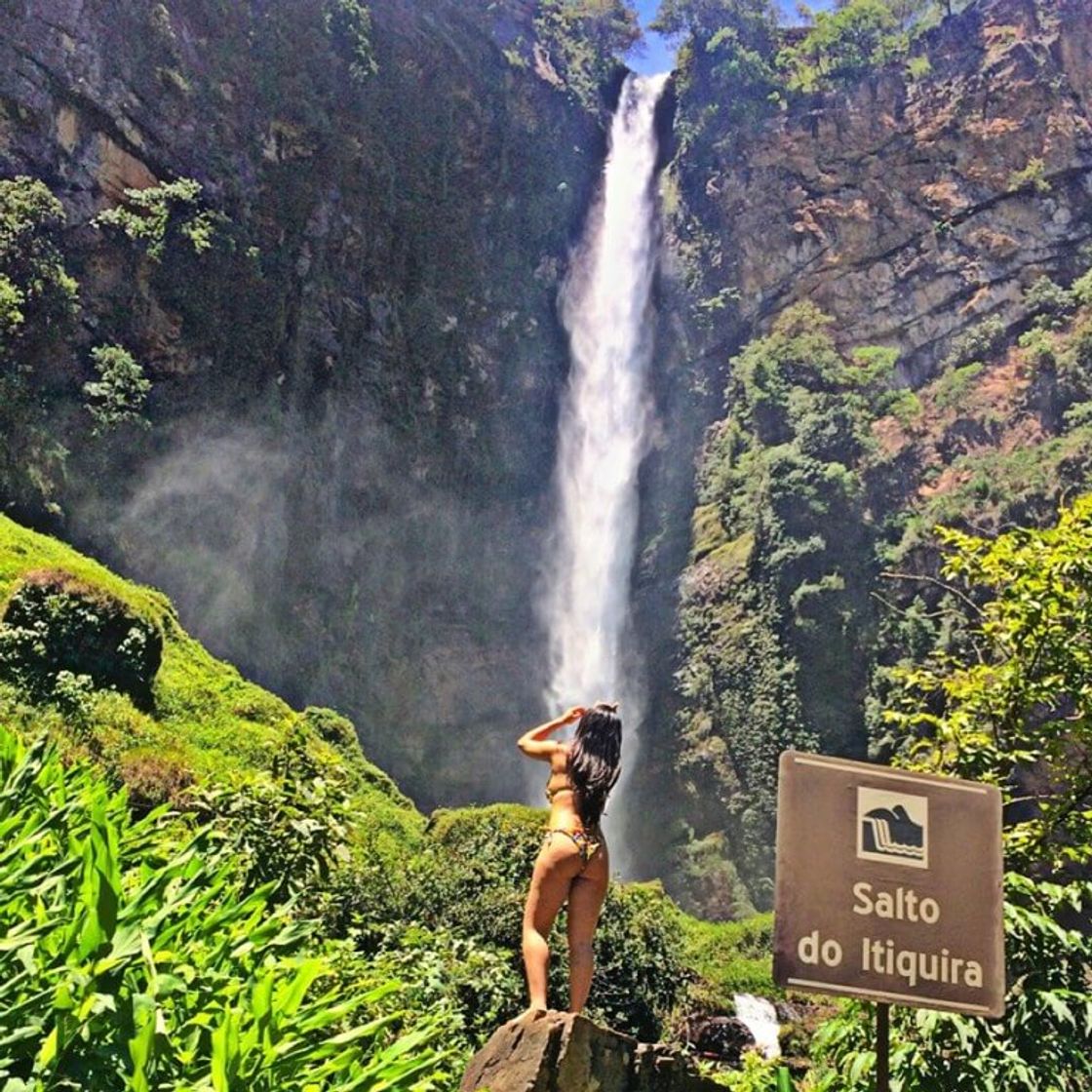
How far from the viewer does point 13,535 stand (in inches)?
650

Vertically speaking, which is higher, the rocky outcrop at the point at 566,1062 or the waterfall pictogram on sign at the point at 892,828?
the waterfall pictogram on sign at the point at 892,828

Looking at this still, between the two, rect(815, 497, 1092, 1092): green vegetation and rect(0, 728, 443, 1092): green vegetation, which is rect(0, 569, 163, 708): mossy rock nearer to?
rect(815, 497, 1092, 1092): green vegetation

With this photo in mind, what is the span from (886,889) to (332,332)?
2700cm

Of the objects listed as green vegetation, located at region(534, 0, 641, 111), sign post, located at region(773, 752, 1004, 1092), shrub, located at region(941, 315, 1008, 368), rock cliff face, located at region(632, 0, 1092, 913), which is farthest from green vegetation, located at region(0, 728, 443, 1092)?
green vegetation, located at region(534, 0, 641, 111)

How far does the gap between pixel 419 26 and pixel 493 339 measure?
10.2 meters

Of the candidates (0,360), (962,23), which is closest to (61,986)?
(0,360)

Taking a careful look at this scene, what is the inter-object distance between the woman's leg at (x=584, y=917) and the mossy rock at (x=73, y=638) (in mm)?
10466

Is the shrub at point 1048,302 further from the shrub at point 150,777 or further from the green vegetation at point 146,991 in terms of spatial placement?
the green vegetation at point 146,991

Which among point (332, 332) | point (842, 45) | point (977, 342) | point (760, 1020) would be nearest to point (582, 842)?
point (760, 1020)

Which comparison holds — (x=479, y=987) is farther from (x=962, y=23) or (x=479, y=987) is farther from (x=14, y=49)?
(x=962, y=23)

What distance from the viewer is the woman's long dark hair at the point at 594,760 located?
4148 millimetres

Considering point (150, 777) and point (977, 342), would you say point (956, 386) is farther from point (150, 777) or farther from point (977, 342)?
point (150, 777)

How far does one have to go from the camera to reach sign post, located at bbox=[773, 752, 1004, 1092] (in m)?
2.76

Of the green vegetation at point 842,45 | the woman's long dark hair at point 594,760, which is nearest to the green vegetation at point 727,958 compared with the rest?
the woman's long dark hair at point 594,760
